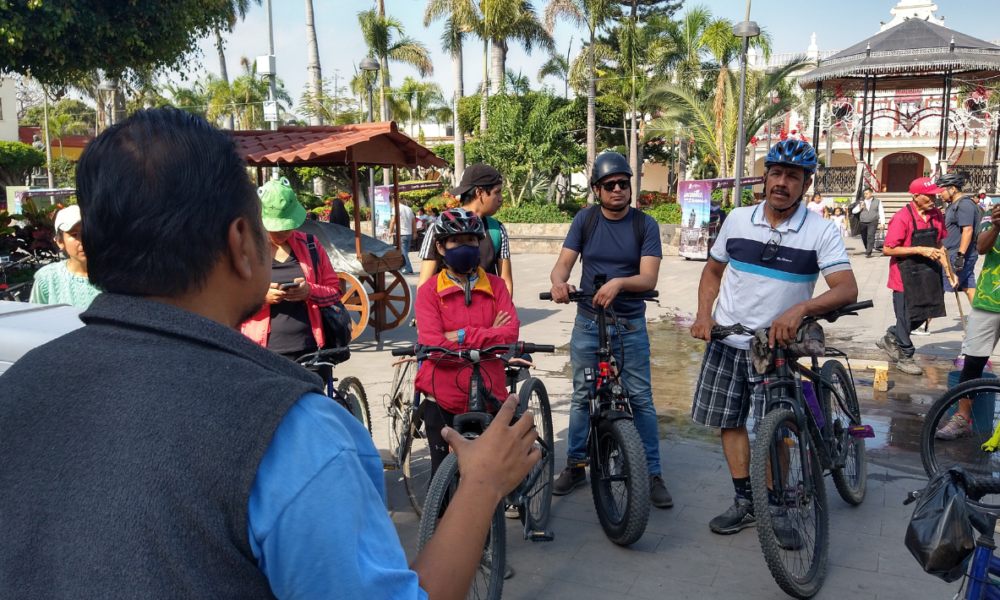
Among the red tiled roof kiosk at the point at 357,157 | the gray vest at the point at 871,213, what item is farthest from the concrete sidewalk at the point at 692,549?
the gray vest at the point at 871,213

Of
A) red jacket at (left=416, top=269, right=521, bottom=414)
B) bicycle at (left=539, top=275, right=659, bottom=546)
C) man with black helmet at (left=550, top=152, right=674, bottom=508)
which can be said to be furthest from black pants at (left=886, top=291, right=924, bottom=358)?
red jacket at (left=416, top=269, right=521, bottom=414)

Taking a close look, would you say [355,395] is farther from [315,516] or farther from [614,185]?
[315,516]

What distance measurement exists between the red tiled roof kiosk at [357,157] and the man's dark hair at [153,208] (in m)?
7.76

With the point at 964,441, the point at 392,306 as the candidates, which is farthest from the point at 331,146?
the point at 964,441

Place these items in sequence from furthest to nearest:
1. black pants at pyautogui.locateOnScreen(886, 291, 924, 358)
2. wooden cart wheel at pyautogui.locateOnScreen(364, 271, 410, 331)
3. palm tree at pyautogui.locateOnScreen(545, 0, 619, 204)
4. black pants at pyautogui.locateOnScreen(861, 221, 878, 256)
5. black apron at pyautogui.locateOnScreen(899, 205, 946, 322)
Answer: palm tree at pyautogui.locateOnScreen(545, 0, 619, 204) → black pants at pyautogui.locateOnScreen(861, 221, 878, 256) → wooden cart wheel at pyautogui.locateOnScreen(364, 271, 410, 331) → black pants at pyautogui.locateOnScreen(886, 291, 924, 358) → black apron at pyautogui.locateOnScreen(899, 205, 946, 322)

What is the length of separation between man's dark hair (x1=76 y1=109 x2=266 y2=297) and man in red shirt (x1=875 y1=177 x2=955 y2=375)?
7.92 metres

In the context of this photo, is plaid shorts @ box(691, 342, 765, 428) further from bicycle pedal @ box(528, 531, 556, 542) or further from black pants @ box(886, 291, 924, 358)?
black pants @ box(886, 291, 924, 358)

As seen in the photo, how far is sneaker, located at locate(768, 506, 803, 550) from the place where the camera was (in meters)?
3.63

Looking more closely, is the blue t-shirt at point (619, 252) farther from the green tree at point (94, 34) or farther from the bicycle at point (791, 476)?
the green tree at point (94, 34)

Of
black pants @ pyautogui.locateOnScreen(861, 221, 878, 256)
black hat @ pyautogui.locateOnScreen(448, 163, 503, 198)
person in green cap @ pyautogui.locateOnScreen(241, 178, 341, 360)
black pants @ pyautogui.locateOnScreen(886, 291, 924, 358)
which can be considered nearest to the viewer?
person in green cap @ pyautogui.locateOnScreen(241, 178, 341, 360)

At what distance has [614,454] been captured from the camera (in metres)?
4.17

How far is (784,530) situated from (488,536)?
1519mm

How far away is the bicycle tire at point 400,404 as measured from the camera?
454 centimetres

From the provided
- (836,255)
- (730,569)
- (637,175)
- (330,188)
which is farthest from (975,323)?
(330,188)
